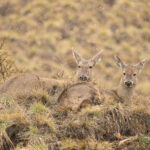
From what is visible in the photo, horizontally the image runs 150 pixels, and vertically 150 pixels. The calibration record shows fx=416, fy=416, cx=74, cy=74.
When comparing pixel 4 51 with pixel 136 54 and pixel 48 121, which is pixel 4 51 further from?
pixel 136 54

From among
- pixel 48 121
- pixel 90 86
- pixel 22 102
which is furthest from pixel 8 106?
pixel 90 86

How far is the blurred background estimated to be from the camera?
2122cm

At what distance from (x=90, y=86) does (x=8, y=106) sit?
175 cm


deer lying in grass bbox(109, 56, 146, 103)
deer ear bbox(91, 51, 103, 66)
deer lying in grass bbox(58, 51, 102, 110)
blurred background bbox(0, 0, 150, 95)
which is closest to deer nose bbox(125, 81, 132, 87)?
deer lying in grass bbox(109, 56, 146, 103)

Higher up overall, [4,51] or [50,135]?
[4,51]

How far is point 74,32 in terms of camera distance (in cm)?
2430

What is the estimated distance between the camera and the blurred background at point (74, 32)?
21219 millimetres

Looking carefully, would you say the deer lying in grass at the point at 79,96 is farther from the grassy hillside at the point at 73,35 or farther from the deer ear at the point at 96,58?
the deer ear at the point at 96,58

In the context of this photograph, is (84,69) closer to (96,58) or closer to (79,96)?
(96,58)

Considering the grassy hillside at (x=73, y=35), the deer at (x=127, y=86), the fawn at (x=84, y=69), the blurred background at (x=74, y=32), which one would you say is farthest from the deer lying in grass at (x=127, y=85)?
the blurred background at (x=74, y=32)

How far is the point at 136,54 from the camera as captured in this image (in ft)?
75.2

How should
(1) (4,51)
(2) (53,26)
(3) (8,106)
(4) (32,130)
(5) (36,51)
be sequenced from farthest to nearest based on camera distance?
(2) (53,26) < (5) (36,51) < (1) (4,51) < (3) (8,106) < (4) (32,130)

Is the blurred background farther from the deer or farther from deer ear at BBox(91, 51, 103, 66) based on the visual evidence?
the deer

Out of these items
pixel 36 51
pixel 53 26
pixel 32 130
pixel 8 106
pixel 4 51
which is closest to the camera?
pixel 32 130
